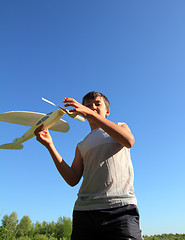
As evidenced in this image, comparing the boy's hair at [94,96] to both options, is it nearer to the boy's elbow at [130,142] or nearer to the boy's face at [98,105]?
the boy's face at [98,105]

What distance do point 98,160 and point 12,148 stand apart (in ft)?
4.91

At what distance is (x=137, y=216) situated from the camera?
1.55 m

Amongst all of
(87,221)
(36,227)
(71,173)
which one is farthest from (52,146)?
(36,227)

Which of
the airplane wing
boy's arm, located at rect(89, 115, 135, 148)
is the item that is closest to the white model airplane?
the airplane wing

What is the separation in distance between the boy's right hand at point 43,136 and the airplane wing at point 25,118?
324mm

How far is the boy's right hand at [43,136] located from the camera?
213 cm

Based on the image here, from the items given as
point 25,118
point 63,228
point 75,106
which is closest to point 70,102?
point 75,106


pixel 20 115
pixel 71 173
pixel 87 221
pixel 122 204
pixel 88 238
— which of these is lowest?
pixel 88 238

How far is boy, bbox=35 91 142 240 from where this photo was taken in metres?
1.46

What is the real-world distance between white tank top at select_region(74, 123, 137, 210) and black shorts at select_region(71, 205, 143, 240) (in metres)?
0.05

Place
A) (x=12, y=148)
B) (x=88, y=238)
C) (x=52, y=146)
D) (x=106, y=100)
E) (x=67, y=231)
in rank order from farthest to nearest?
1. (x=67, y=231)
2. (x=12, y=148)
3. (x=106, y=100)
4. (x=52, y=146)
5. (x=88, y=238)

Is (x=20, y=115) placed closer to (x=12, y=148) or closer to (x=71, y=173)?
(x=12, y=148)

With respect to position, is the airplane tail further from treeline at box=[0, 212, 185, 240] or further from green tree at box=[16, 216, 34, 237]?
green tree at box=[16, 216, 34, 237]

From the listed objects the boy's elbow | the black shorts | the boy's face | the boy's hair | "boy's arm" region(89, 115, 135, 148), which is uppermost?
the boy's hair
